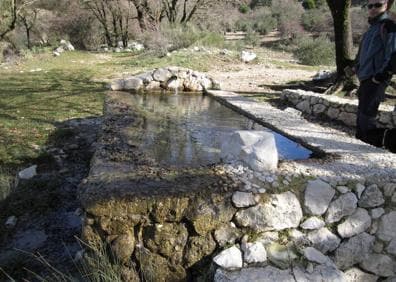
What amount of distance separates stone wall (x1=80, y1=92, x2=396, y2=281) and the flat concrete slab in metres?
0.18

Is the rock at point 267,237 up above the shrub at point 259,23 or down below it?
below

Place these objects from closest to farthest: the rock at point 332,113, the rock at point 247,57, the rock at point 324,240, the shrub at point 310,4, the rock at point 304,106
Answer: the rock at point 324,240, the rock at point 332,113, the rock at point 304,106, the rock at point 247,57, the shrub at point 310,4

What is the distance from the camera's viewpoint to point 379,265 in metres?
3.27

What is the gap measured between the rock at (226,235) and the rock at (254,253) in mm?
105

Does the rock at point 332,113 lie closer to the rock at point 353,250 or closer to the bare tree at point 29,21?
the rock at point 353,250

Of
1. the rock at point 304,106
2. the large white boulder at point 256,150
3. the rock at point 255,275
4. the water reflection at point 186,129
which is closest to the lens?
the rock at point 255,275

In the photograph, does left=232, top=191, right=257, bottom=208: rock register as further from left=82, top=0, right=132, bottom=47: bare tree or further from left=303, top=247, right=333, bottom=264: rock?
left=82, top=0, right=132, bottom=47: bare tree

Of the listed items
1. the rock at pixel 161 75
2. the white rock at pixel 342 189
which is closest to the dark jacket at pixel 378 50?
the white rock at pixel 342 189

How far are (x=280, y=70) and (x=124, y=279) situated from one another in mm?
12220

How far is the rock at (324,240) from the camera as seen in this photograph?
3.05 m

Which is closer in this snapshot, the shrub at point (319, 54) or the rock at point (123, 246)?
the rock at point (123, 246)

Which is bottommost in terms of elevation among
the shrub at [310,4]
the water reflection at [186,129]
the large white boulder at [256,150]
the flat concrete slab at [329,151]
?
the water reflection at [186,129]

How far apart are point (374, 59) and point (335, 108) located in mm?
2383

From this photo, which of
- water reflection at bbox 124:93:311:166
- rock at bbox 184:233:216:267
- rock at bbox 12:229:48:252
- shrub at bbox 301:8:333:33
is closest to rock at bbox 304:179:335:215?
rock at bbox 184:233:216:267
